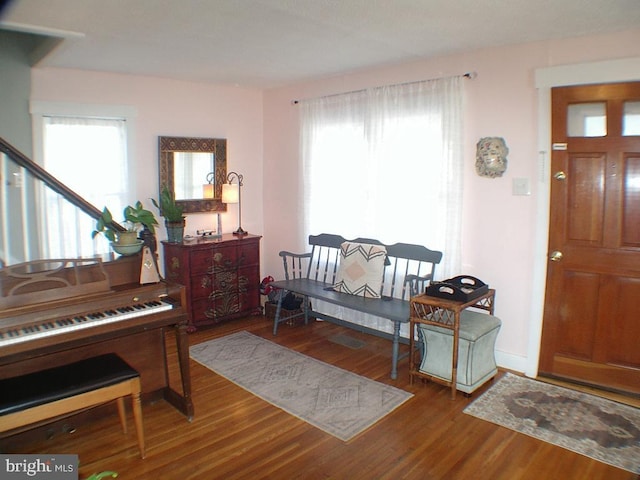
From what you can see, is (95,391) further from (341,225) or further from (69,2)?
(341,225)

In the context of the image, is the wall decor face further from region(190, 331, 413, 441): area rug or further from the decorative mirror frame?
the decorative mirror frame

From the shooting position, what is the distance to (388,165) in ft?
13.8

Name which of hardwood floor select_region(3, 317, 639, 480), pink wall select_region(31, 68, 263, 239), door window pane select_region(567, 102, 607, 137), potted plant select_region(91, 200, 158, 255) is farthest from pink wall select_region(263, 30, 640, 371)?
potted plant select_region(91, 200, 158, 255)

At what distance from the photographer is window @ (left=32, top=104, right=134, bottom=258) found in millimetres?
4086

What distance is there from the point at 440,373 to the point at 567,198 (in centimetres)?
152

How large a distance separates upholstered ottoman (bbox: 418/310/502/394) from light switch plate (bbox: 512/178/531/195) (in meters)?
0.93

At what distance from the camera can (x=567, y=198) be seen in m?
3.37

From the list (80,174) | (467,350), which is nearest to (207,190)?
(80,174)

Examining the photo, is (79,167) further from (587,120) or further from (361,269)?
(587,120)

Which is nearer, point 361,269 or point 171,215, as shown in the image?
point 361,269

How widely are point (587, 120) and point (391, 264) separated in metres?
1.86

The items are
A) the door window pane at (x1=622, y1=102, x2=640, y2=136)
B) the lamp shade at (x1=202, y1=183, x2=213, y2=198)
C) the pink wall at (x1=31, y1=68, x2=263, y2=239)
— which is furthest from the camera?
the lamp shade at (x1=202, y1=183, x2=213, y2=198)

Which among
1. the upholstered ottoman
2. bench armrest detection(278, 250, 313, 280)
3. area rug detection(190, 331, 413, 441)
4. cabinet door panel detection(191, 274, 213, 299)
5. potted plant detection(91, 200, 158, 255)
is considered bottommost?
area rug detection(190, 331, 413, 441)

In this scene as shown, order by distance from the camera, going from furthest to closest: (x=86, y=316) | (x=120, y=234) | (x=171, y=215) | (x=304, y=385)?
1. (x=171, y=215)
2. (x=304, y=385)
3. (x=120, y=234)
4. (x=86, y=316)
